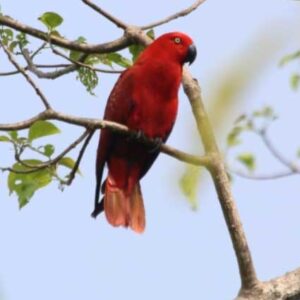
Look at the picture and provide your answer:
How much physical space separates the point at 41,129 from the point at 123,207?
1227 millimetres

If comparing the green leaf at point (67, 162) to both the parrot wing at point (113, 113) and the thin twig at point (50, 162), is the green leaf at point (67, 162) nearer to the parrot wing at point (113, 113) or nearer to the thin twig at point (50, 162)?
the thin twig at point (50, 162)

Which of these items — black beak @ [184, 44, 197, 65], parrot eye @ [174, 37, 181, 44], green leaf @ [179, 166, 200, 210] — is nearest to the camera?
green leaf @ [179, 166, 200, 210]

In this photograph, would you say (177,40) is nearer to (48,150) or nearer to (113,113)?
(113,113)

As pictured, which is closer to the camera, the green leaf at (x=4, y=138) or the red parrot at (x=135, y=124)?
the green leaf at (x=4, y=138)

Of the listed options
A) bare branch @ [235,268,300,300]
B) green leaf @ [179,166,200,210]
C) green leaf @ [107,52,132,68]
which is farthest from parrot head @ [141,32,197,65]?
green leaf @ [179,166,200,210]

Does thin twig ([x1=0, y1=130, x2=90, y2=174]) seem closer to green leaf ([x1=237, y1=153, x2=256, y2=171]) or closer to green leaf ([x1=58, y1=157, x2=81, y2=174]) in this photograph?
green leaf ([x1=58, y1=157, x2=81, y2=174])

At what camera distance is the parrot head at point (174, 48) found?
3746mm

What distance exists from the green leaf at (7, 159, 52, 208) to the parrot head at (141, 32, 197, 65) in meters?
1.15

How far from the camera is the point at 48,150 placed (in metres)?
2.67

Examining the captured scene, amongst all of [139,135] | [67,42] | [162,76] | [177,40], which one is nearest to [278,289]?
[139,135]

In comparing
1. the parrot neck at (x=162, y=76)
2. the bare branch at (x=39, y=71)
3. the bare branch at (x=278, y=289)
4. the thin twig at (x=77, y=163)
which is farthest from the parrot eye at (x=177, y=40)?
the bare branch at (x=278, y=289)

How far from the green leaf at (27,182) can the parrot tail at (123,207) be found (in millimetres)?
880

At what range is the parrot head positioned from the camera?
3746 millimetres

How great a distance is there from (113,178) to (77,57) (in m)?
0.76
